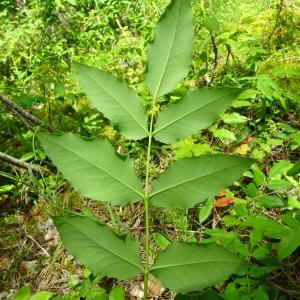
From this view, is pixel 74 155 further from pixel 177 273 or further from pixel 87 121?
pixel 87 121

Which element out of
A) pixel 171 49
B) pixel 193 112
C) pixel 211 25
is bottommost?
pixel 211 25

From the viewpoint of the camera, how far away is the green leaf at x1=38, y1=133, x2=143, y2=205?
2.43 ft

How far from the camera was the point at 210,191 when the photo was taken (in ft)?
2.44

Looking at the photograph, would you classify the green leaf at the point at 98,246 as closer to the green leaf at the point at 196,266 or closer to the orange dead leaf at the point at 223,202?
the green leaf at the point at 196,266

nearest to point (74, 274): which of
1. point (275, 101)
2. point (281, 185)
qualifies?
point (281, 185)

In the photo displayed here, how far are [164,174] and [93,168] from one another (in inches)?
5.8

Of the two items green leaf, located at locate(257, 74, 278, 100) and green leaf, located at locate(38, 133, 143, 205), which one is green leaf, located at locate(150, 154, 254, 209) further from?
green leaf, located at locate(257, 74, 278, 100)

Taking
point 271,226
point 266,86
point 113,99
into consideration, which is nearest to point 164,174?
point 113,99

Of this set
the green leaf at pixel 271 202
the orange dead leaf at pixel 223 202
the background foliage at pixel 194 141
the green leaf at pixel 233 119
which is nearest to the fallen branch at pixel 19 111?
the background foliage at pixel 194 141

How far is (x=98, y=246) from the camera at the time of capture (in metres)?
0.75

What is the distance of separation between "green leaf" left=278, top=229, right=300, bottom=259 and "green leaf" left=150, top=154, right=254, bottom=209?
64 centimetres

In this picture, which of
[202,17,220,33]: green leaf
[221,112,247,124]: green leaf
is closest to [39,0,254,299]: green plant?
[221,112,247,124]: green leaf

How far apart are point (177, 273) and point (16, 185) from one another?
2.11 m

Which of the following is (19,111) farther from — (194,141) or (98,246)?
(98,246)
